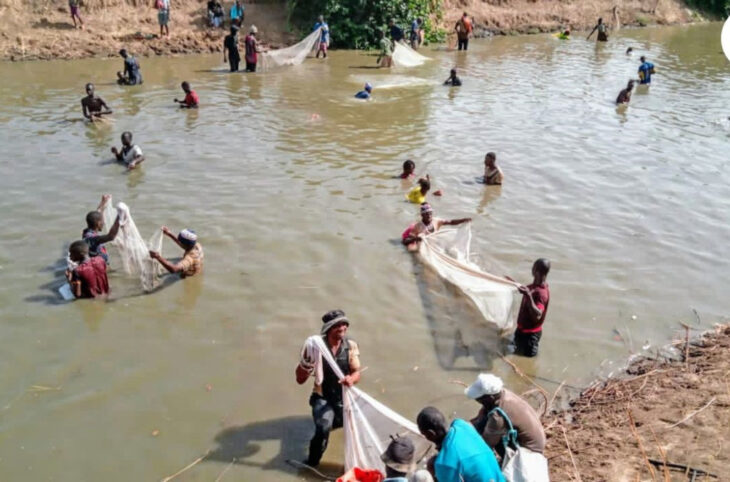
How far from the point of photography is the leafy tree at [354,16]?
2509cm

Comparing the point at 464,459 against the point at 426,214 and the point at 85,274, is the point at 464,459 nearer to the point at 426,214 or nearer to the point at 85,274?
the point at 426,214

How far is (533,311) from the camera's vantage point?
654cm

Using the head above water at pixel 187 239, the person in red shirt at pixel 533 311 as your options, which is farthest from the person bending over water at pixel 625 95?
the head above water at pixel 187 239

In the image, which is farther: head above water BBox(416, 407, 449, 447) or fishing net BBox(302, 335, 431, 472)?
fishing net BBox(302, 335, 431, 472)

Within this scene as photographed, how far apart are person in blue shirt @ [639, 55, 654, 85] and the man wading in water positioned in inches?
712

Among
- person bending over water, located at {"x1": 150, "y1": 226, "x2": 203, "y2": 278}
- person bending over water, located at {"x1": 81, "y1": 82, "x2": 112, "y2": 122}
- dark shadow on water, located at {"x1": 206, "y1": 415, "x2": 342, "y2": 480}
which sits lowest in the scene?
dark shadow on water, located at {"x1": 206, "y1": 415, "x2": 342, "y2": 480}

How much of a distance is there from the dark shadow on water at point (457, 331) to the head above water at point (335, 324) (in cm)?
199

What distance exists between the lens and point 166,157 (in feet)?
41.8

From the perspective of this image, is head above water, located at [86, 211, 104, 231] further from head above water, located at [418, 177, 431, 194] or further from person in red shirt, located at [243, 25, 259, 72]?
person in red shirt, located at [243, 25, 259, 72]

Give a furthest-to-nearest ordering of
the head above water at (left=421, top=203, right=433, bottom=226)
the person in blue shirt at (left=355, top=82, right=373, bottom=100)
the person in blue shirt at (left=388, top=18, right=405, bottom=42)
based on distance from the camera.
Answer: the person in blue shirt at (left=388, top=18, right=405, bottom=42) → the person in blue shirt at (left=355, top=82, right=373, bottom=100) → the head above water at (left=421, top=203, right=433, bottom=226)

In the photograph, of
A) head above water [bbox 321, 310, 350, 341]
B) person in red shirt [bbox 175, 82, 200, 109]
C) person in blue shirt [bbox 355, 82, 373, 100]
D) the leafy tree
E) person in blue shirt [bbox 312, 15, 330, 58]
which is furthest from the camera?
the leafy tree

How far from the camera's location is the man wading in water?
5.09 meters

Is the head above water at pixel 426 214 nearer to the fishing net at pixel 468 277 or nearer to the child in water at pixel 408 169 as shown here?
the fishing net at pixel 468 277

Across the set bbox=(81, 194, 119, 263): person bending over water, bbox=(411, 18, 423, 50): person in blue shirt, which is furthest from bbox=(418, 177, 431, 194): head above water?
bbox=(411, 18, 423, 50): person in blue shirt
